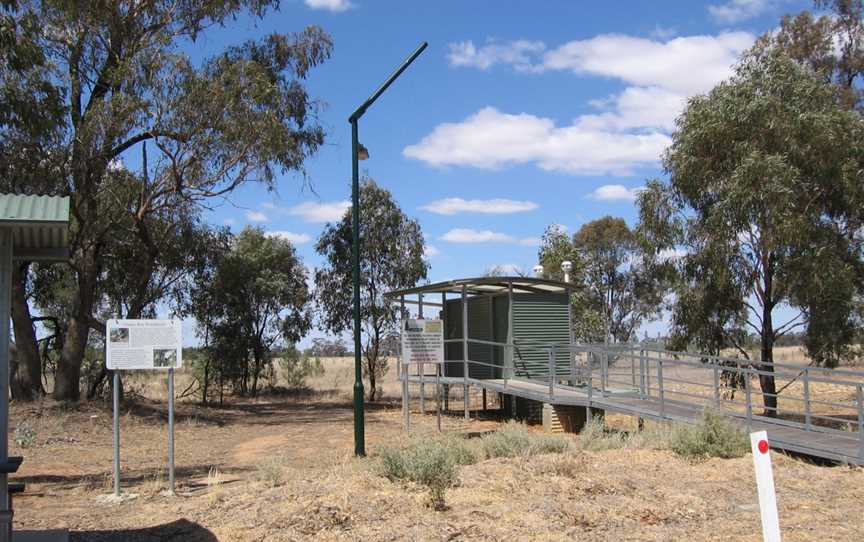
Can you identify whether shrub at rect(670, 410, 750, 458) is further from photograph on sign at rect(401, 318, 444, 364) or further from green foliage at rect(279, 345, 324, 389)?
green foliage at rect(279, 345, 324, 389)

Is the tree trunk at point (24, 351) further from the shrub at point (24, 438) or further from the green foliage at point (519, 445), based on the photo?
the green foliage at point (519, 445)

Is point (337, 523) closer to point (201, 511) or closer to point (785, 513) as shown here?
point (201, 511)

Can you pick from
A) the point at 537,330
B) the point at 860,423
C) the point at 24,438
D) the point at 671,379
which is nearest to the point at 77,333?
the point at 24,438

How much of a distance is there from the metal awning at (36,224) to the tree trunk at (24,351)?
15734 millimetres

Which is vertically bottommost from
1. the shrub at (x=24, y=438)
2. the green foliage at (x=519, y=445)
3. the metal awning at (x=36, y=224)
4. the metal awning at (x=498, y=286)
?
the shrub at (x=24, y=438)

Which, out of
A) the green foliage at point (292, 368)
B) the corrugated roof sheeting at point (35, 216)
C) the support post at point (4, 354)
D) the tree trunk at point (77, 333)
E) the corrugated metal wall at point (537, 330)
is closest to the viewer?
the corrugated roof sheeting at point (35, 216)

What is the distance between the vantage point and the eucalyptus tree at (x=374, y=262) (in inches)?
1136

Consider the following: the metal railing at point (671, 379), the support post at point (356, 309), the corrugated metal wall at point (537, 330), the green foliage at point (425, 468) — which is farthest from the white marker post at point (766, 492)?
the corrugated metal wall at point (537, 330)

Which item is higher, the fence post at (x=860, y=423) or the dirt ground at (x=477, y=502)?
the fence post at (x=860, y=423)

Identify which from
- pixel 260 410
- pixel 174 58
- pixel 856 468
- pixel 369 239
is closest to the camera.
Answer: pixel 856 468

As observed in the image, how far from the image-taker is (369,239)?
28906mm

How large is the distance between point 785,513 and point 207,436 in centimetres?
1407

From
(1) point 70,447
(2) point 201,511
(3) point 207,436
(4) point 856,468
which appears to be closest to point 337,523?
(2) point 201,511

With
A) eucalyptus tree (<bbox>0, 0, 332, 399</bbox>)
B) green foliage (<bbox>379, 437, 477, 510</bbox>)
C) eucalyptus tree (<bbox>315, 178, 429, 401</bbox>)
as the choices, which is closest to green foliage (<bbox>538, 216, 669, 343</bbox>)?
eucalyptus tree (<bbox>315, 178, 429, 401</bbox>)
